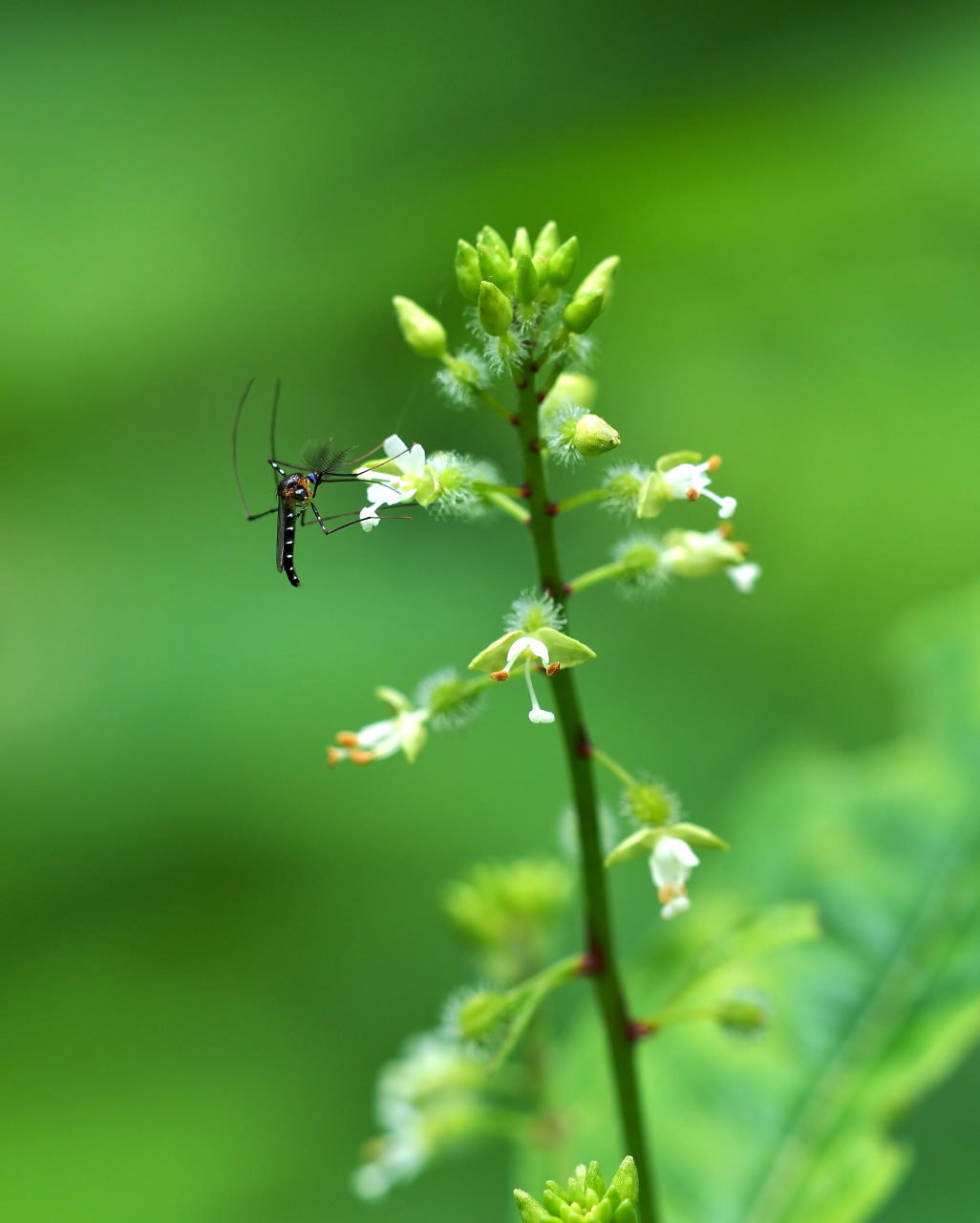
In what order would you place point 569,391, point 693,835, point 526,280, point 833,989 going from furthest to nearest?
point 833,989
point 569,391
point 693,835
point 526,280

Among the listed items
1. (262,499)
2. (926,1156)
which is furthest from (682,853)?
(262,499)

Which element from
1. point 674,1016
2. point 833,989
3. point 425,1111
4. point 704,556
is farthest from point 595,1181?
point 833,989

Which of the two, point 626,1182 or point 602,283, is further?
point 602,283

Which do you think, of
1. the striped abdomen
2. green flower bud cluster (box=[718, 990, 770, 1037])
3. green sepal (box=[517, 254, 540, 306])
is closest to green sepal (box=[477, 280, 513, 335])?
green sepal (box=[517, 254, 540, 306])

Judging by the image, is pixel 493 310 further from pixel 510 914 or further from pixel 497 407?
pixel 510 914

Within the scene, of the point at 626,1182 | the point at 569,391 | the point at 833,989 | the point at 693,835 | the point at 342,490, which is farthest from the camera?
the point at 342,490

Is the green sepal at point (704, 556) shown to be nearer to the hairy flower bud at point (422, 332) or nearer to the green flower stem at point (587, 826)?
the green flower stem at point (587, 826)

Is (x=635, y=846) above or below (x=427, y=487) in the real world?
below
